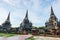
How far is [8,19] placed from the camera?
58.3 metres

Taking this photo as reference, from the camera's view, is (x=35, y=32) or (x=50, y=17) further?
(x=50, y=17)

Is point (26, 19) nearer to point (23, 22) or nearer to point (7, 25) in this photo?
point (23, 22)

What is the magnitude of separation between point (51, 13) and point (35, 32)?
25.1 metres

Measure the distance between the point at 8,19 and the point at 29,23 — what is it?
1304 centimetres

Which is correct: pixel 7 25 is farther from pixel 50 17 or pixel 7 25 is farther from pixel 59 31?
pixel 59 31

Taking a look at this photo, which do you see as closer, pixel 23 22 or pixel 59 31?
pixel 59 31

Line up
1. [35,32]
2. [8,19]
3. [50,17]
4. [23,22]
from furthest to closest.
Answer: [8,19]
[23,22]
[50,17]
[35,32]

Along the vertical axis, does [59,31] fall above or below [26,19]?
below

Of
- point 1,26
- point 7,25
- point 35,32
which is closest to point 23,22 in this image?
point 7,25

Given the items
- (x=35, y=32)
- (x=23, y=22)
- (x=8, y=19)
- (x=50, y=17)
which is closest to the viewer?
(x=35, y=32)

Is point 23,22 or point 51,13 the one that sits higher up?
point 51,13

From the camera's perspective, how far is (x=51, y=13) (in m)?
51.1

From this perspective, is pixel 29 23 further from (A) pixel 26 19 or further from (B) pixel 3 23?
(B) pixel 3 23

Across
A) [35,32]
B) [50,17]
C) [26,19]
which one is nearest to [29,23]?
[26,19]
